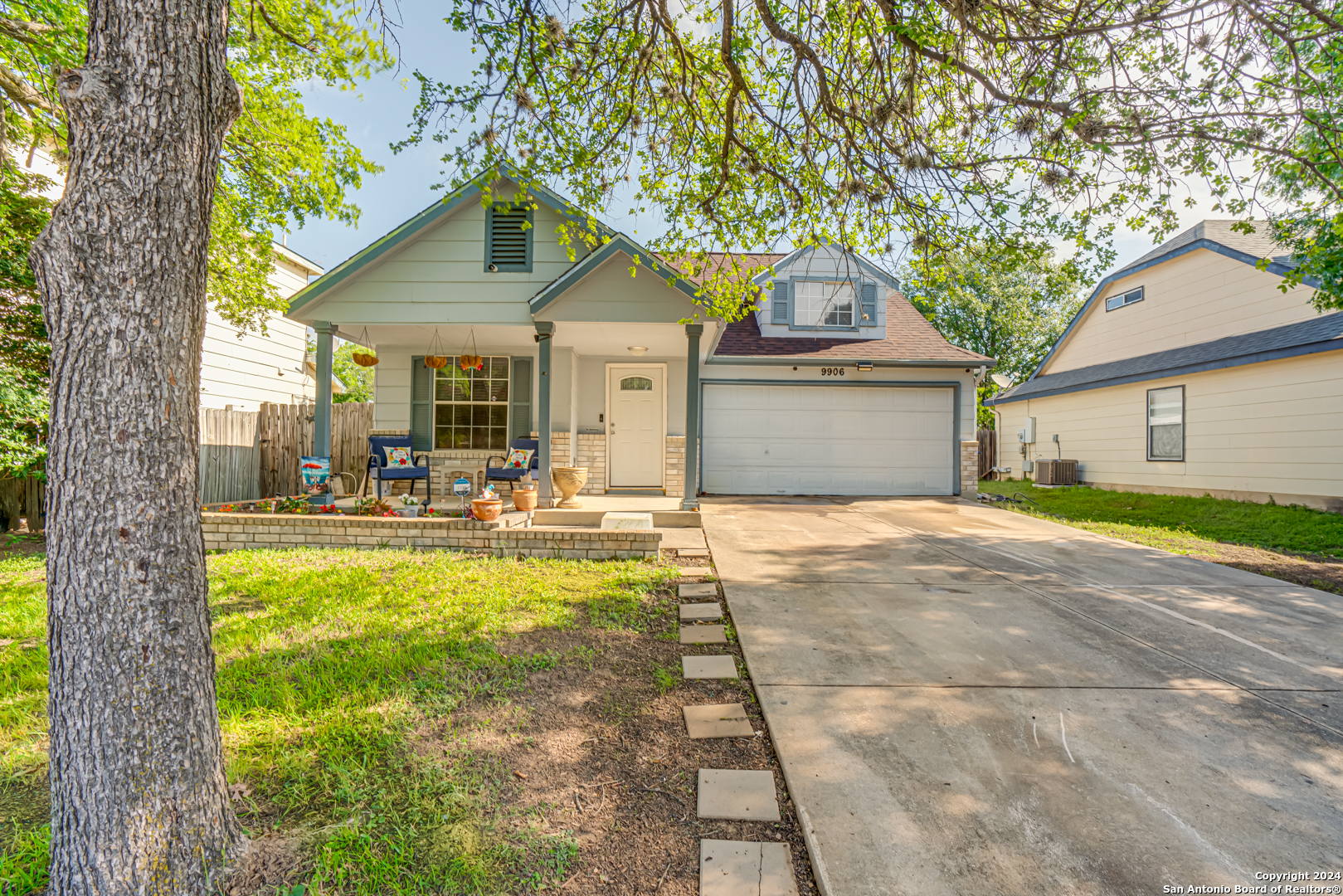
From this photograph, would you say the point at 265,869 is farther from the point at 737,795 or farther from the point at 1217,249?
the point at 1217,249

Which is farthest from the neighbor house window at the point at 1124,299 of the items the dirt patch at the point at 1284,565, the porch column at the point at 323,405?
the porch column at the point at 323,405

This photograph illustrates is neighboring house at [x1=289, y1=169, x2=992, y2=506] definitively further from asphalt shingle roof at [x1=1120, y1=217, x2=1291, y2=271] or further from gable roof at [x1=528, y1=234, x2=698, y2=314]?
asphalt shingle roof at [x1=1120, y1=217, x2=1291, y2=271]

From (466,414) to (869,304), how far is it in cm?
808

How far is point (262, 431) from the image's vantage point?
9.28m

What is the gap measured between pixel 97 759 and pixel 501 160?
14.1ft

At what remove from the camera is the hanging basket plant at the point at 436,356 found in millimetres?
7930

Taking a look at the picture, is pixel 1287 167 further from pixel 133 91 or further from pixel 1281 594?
pixel 133 91

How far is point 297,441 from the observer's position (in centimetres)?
945

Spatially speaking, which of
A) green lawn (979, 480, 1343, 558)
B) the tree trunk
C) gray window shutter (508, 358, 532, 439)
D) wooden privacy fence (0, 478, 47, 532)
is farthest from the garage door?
the tree trunk

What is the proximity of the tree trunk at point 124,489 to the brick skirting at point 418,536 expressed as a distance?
3864 millimetres

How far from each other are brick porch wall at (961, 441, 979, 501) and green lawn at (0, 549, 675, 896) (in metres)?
8.43

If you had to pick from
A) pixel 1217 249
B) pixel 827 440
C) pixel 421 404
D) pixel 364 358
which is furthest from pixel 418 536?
pixel 1217 249

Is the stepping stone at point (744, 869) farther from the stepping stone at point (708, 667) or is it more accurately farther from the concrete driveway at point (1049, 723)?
the stepping stone at point (708, 667)

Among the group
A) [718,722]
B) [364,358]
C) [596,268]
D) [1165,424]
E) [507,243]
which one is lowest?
[718,722]
